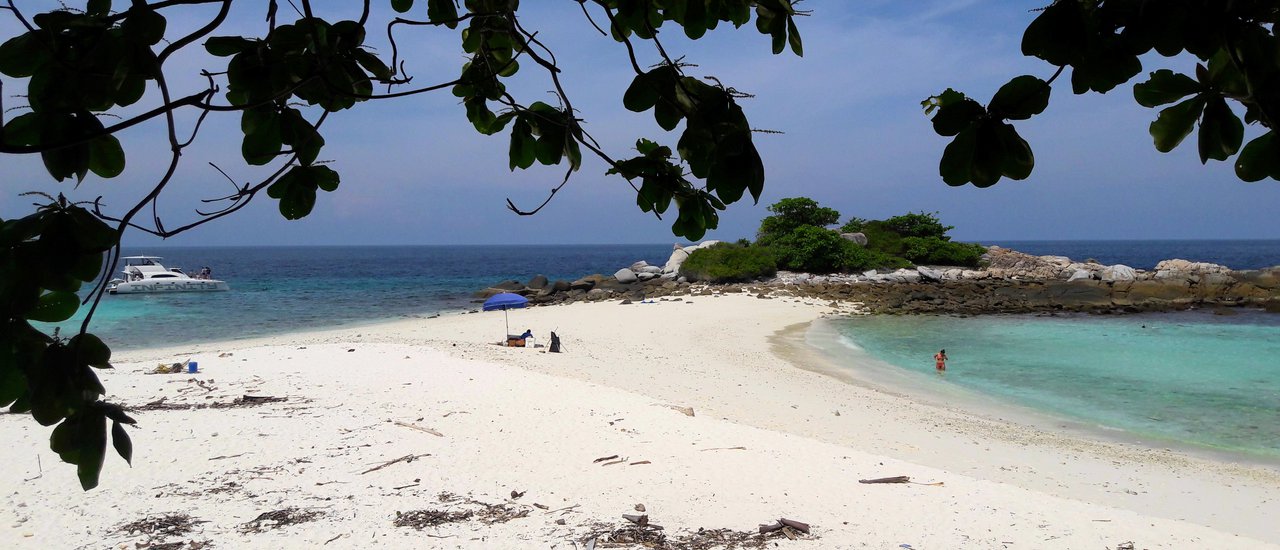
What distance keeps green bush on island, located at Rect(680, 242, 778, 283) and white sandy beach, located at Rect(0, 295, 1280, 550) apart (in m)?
20.5

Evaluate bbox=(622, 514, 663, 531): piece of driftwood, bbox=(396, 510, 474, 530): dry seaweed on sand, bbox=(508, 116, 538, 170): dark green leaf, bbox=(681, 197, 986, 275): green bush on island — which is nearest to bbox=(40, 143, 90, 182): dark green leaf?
bbox=(508, 116, 538, 170): dark green leaf

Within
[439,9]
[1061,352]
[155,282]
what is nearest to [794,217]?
[1061,352]

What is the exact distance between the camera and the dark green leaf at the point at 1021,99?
89 centimetres

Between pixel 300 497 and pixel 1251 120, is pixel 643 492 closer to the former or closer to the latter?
pixel 300 497

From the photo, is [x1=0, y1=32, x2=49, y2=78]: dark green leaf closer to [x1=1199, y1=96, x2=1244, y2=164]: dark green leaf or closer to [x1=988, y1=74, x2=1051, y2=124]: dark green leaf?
[x1=988, y1=74, x2=1051, y2=124]: dark green leaf

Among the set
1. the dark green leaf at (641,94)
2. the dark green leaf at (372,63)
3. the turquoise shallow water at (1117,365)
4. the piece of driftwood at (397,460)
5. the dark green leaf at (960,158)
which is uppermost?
the dark green leaf at (372,63)

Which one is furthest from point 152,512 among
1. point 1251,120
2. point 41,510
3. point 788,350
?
point 788,350

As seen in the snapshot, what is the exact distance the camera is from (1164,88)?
0.99 m

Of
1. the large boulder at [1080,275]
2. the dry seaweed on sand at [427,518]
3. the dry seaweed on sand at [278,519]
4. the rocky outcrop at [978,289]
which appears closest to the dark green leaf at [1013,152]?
the dry seaweed on sand at [427,518]

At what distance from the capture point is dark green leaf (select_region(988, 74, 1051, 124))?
886 millimetres

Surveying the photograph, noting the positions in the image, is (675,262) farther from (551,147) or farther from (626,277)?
(551,147)

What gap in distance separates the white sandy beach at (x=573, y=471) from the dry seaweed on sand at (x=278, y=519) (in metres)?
0.02

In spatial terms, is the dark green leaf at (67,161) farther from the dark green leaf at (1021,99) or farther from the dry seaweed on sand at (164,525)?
the dry seaweed on sand at (164,525)

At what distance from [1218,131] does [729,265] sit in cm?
3232
